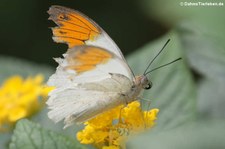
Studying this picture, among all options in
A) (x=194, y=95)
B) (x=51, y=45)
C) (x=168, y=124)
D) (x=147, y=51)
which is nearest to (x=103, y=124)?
(x=168, y=124)

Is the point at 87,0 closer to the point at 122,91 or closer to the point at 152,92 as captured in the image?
the point at 152,92

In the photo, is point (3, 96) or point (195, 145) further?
point (3, 96)

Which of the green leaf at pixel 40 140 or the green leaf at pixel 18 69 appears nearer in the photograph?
the green leaf at pixel 40 140

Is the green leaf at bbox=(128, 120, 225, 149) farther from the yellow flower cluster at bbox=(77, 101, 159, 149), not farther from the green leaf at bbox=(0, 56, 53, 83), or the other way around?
the green leaf at bbox=(0, 56, 53, 83)

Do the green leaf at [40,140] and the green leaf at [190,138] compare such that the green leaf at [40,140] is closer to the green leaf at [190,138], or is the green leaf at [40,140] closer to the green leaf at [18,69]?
the green leaf at [190,138]

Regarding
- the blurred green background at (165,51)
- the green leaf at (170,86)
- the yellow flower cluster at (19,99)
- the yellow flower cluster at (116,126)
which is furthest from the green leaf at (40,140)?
the yellow flower cluster at (19,99)

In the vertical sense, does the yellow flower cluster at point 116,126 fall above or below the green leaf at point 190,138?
below

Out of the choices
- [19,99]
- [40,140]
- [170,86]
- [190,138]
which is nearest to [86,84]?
[40,140]
